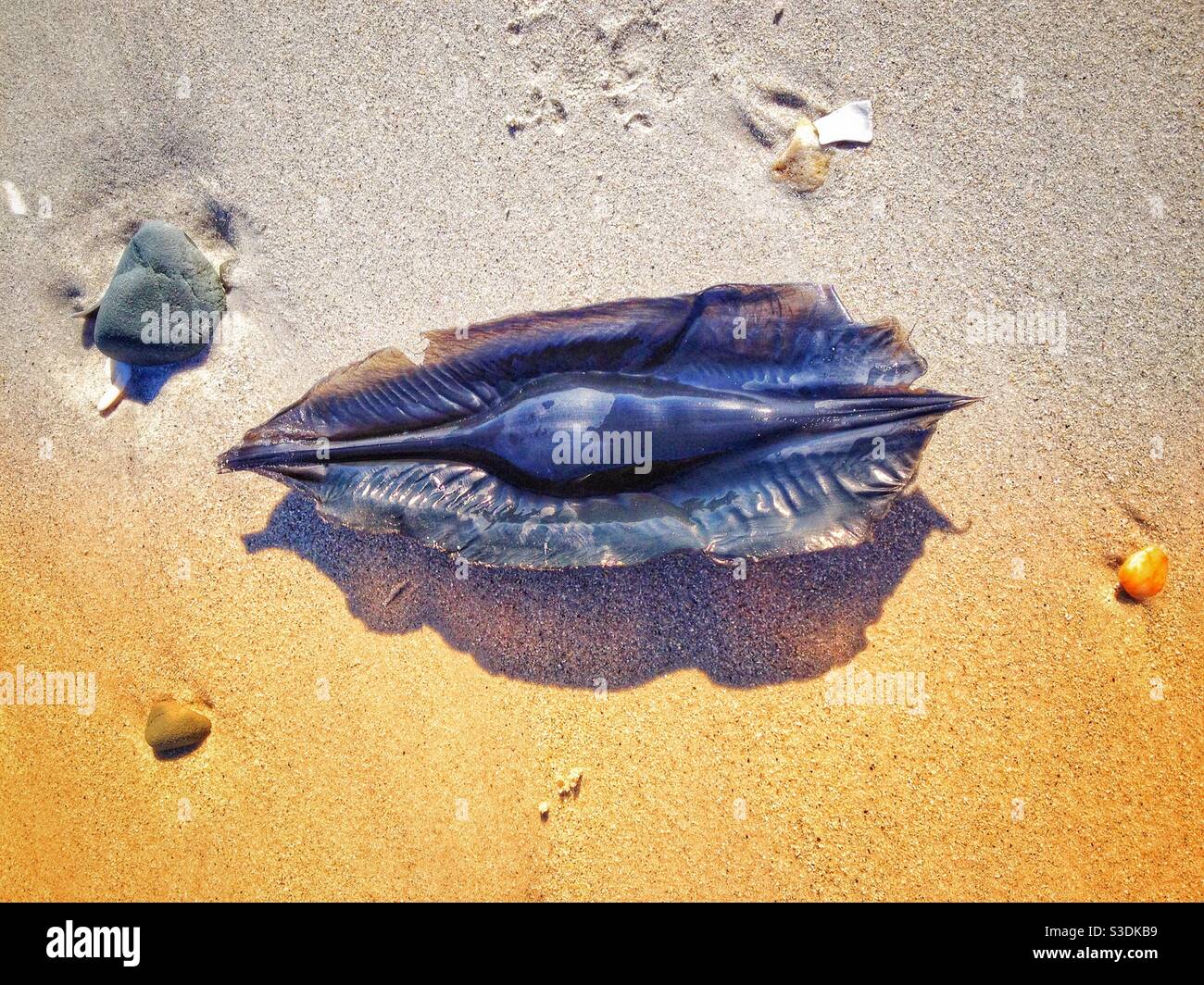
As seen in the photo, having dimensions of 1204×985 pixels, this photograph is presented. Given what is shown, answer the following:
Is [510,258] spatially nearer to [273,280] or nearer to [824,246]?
[273,280]

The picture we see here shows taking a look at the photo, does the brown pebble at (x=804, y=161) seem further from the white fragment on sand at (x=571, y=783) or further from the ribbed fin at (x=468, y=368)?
the white fragment on sand at (x=571, y=783)

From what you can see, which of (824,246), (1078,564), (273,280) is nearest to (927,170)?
(824,246)

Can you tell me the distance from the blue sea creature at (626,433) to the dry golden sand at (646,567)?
0.48m

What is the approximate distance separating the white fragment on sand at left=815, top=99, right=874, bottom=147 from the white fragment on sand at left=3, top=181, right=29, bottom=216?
4261mm

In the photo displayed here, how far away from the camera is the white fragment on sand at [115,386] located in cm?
349

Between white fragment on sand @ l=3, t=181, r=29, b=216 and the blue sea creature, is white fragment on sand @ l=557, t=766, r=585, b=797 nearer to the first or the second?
the blue sea creature

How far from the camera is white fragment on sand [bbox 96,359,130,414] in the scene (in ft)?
11.5

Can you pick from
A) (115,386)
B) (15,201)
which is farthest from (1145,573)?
(15,201)

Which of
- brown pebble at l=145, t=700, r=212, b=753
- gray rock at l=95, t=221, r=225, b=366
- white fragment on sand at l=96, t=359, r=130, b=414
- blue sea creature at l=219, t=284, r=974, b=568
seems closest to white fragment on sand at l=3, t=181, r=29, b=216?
gray rock at l=95, t=221, r=225, b=366

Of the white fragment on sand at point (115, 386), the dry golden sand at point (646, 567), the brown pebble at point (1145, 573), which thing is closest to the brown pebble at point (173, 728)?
the dry golden sand at point (646, 567)

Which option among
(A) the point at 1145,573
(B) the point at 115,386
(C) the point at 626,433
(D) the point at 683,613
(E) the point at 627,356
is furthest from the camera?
(B) the point at 115,386

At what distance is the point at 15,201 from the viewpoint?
3557mm

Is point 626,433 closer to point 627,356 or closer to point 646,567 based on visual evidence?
point 627,356

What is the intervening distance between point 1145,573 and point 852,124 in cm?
259
